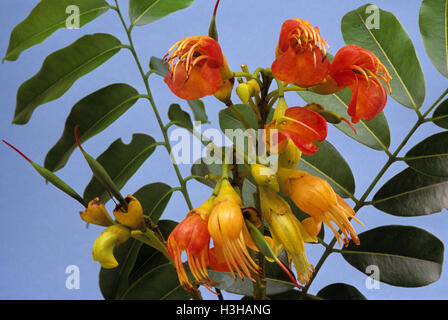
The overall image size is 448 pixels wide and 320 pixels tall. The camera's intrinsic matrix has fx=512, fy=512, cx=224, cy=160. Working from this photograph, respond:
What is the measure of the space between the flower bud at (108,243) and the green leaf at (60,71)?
0.68ft

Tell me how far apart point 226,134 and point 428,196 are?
0.70 ft

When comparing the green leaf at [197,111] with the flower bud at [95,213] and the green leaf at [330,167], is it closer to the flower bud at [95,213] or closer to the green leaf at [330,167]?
the green leaf at [330,167]

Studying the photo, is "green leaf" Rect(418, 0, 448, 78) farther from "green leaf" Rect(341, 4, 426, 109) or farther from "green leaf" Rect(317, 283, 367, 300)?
"green leaf" Rect(317, 283, 367, 300)

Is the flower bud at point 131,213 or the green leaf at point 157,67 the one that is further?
the green leaf at point 157,67

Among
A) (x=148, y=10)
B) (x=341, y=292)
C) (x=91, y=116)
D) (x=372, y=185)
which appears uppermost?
(x=148, y=10)

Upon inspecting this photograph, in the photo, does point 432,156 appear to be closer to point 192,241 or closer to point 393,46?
point 393,46

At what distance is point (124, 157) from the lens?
0.57 meters

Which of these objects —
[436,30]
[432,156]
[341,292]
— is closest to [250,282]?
[341,292]

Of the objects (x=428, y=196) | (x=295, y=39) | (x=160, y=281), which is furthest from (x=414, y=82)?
(x=160, y=281)

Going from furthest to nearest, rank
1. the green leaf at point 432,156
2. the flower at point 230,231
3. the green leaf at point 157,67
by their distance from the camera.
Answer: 1. the green leaf at point 157,67
2. the green leaf at point 432,156
3. the flower at point 230,231

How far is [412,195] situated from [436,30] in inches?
6.9

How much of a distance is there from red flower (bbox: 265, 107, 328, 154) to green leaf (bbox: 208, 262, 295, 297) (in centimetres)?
20

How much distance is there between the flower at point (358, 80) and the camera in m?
0.35

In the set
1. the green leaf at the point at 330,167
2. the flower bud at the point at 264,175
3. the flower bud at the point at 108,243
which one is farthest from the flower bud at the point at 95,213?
the green leaf at the point at 330,167
